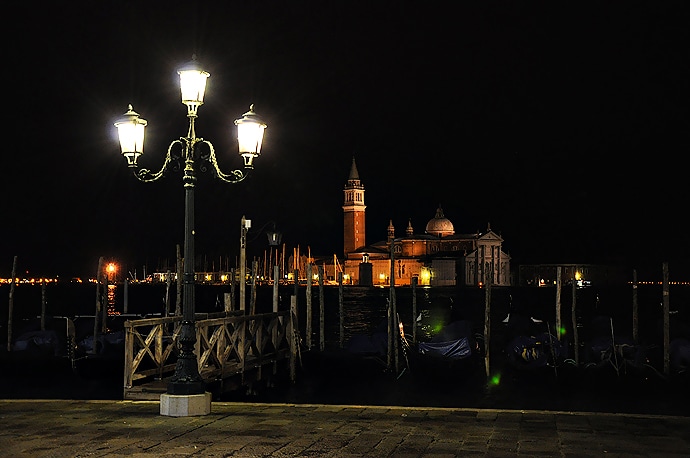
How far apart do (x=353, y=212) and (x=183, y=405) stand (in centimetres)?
12802

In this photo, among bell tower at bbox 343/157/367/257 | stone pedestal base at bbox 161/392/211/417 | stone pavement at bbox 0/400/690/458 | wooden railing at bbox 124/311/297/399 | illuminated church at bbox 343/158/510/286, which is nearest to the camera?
stone pavement at bbox 0/400/690/458

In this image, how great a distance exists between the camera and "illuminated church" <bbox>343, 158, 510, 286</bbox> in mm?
126750

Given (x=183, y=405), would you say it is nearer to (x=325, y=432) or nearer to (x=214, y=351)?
(x=325, y=432)

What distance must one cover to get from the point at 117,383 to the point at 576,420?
1475 centimetres

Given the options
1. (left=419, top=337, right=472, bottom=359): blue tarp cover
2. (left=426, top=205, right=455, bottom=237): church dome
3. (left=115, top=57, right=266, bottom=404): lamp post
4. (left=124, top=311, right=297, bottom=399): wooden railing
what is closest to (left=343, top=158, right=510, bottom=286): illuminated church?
(left=426, top=205, right=455, bottom=237): church dome

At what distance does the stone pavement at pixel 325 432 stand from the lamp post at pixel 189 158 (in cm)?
56

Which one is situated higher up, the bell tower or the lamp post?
the bell tower

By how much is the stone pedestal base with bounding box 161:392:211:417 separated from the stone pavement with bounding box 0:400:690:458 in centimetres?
13

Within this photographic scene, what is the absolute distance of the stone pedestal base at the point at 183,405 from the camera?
33.1ft

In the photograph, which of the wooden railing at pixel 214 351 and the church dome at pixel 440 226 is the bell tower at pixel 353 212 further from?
the wooden railing at pixel 214 351

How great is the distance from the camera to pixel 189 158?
10.9m

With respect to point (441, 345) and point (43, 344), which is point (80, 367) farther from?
point (441, 345)

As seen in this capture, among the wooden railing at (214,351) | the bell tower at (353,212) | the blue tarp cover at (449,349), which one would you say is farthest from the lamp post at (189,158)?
the bell tower at (353,212)

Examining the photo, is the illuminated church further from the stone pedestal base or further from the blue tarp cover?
the stone pedestal base
